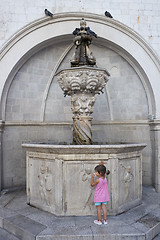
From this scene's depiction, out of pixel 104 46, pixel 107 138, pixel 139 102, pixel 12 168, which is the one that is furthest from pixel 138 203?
pixel 104 46

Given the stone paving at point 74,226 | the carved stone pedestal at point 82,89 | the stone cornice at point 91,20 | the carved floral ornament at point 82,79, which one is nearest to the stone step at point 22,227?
the stone paving at point 74,226

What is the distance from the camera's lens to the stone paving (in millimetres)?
2840

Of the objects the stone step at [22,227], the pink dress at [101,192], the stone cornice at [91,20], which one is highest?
the stone cornice at [91,20]

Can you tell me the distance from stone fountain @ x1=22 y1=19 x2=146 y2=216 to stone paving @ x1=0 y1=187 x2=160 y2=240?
17 cm

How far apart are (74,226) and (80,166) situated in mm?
896

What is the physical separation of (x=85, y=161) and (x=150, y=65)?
3.58 metres

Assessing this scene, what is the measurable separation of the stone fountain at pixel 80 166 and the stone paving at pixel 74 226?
171 millimetres

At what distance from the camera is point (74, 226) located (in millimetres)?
3076

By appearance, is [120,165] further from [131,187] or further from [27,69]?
[27,69]

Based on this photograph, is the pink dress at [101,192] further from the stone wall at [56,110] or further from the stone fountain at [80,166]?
the stone wall at [56,110]

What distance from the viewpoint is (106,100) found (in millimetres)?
6730

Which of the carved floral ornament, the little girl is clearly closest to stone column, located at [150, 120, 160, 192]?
the carved floral ornament

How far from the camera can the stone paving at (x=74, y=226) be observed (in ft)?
9.32

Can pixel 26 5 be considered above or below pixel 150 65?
above
